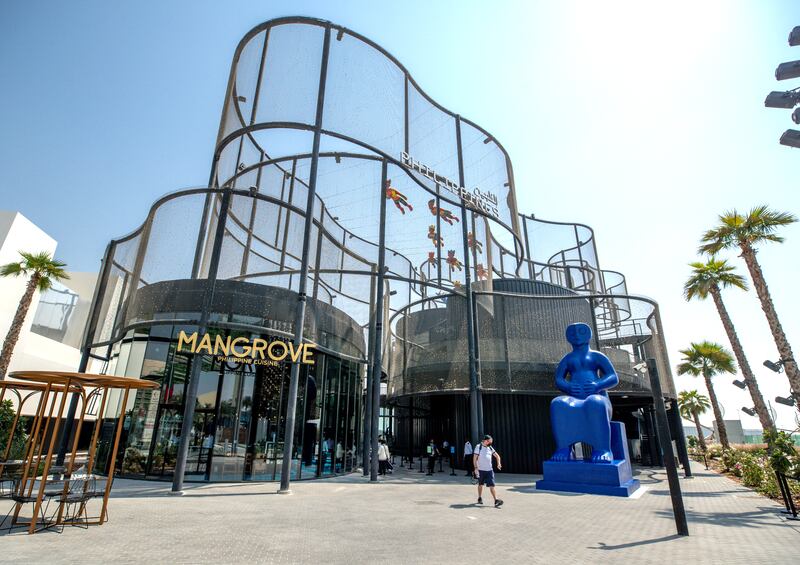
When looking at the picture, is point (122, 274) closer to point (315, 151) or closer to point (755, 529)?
point (315, 151)

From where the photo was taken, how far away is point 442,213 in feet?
68.7

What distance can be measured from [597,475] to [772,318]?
37.5 ft

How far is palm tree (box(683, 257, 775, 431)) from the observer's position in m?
20.2

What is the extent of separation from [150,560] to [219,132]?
1533 cm

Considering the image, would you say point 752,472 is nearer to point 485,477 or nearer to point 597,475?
point 597,475

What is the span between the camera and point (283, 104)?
15078 millimetres

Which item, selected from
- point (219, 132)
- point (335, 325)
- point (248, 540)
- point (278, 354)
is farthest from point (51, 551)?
point (219, 132)

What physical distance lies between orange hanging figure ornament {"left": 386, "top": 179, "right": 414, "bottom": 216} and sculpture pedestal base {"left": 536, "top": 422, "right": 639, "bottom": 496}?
11596 millimetres

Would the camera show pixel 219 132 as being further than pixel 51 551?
Yes

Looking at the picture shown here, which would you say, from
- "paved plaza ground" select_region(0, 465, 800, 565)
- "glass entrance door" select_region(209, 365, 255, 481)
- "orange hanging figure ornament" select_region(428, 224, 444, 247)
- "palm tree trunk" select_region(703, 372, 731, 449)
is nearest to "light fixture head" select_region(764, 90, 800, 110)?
"paved plaza ground" select_region(0, 465, 800, 565)

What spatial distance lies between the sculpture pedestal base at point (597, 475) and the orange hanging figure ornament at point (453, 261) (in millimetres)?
10323

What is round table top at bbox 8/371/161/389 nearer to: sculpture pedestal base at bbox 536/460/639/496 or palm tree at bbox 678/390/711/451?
sculpture pedestal base at bbox 536/460/639/496

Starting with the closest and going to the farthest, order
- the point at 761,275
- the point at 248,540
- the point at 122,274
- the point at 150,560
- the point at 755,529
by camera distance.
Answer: the point at 150,560
the point at 248,540
the point at 755,529
the point at 122,274
the point at 761,275

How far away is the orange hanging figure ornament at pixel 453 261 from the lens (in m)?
21.5
